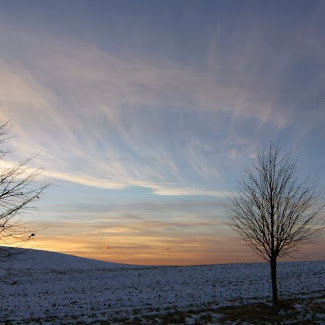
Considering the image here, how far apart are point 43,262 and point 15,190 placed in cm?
8399

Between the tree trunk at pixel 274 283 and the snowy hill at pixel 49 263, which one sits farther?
the snowy hill at pixel 49 263

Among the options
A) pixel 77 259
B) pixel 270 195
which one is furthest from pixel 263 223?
pixel 77 259

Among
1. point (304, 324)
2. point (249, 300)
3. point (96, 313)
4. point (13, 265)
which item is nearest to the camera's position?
point (304, 324)

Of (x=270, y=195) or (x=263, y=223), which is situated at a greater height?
(x=270, y=195)

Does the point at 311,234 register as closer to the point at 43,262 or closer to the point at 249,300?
the point at 249,300

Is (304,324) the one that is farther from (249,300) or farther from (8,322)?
(8,322)

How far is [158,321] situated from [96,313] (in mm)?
4773

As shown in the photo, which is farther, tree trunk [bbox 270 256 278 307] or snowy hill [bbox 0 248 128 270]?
snowy hill [bbox 0 248 128 270]

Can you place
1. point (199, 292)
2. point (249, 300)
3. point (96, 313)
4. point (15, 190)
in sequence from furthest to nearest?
point (199, 292)
point (249, 300)
point (96, 313)
point (15, 190)

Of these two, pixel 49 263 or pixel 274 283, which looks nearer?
pixel 274 283

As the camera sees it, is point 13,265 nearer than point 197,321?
No

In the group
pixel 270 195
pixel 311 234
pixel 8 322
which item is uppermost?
pixel 270 195

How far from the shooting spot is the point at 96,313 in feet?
66.0

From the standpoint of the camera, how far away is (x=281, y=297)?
23.8 m
